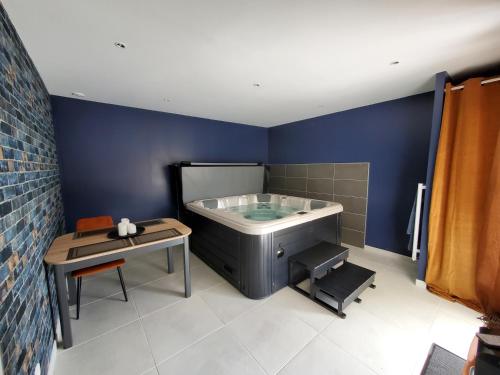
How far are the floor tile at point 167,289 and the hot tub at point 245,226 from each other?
151 millimetres

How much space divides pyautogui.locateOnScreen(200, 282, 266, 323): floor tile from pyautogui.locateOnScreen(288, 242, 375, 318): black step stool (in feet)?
1.56

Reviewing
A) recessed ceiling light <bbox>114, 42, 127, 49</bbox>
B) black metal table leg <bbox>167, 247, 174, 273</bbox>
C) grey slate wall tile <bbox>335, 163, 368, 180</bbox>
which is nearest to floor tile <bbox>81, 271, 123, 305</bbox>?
black metal table leg <bbox>167, 247, 174, 273</bbox>

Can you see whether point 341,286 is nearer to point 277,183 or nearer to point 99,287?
point 99,287

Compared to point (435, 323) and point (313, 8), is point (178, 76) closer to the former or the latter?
point (313, 8)

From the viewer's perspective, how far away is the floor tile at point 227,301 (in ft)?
5.25

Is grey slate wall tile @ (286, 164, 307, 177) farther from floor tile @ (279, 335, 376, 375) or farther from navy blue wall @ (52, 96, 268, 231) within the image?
floor tile @ (279, 335, 376, 375)

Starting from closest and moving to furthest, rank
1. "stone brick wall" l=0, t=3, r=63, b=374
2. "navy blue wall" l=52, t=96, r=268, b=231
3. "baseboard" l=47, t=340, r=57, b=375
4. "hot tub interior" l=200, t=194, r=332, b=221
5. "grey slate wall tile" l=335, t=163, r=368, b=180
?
"stone brick wall" l=0, t=3, r=63, b=374
"baseboard" l=47, t=340, r=57, b=375
"navy blue wall" l=52, t=96, r=268, b=231
"grey slate wall tile" l=335, t=163, r=368, b=180
"hot tub interior" l=200, t=194, r=332, b=221

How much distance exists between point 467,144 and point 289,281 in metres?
1.98

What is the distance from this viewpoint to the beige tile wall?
278 centimetres

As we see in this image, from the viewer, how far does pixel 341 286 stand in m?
1.68

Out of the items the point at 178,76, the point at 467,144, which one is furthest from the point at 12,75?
the point at 467,144

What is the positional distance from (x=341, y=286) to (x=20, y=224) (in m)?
2.15

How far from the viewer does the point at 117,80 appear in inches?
72.6

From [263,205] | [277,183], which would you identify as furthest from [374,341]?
[277,183]
